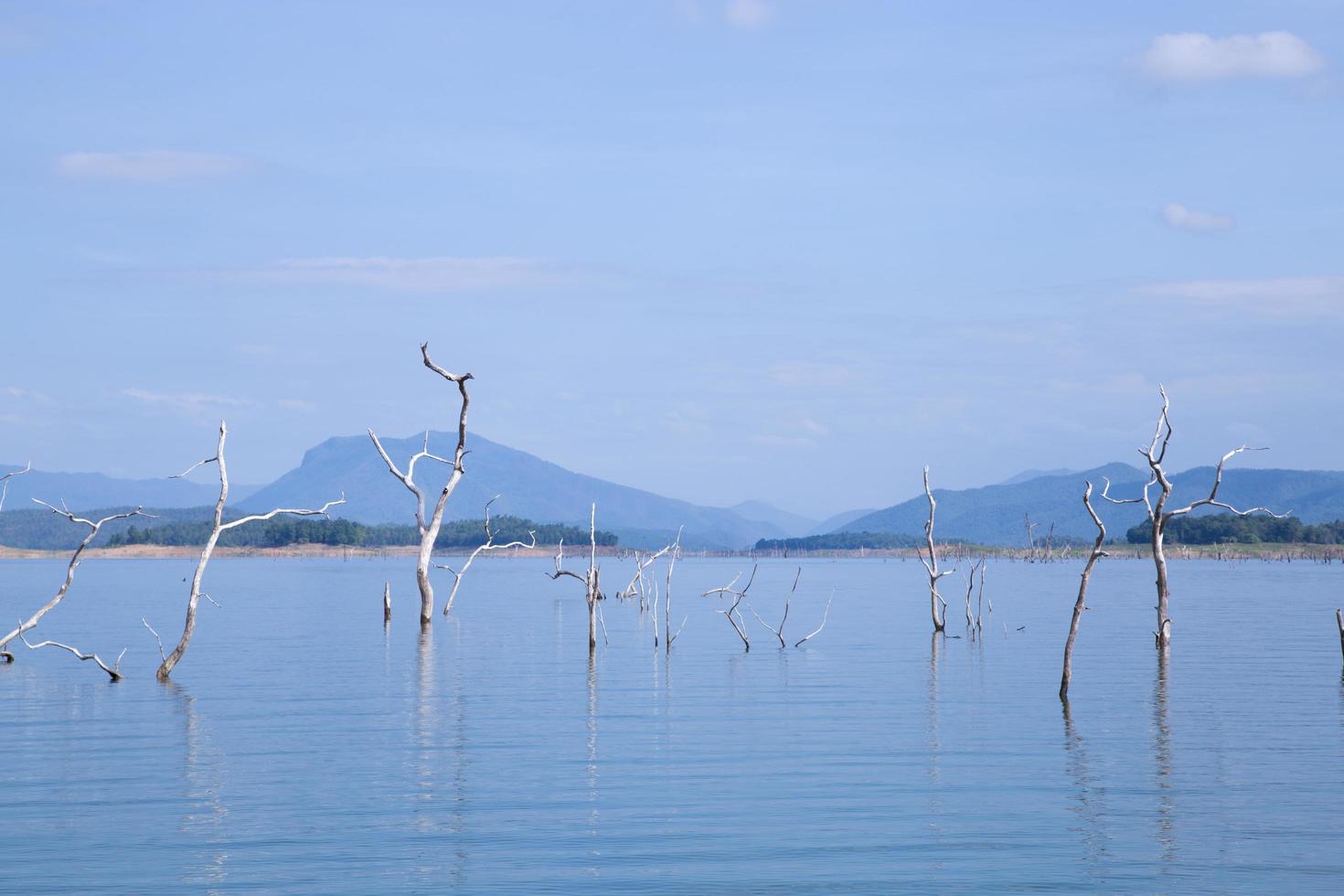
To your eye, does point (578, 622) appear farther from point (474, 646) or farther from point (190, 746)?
point (190, 746)

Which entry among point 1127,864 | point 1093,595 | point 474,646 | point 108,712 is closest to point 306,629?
point 474,646

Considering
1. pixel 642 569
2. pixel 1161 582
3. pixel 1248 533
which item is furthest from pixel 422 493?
pixel 1248 533

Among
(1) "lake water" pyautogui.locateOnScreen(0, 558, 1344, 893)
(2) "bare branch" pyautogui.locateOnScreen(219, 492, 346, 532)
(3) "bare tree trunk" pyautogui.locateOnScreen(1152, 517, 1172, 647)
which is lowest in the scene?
(1) "lake water" pyautogui.locateOnScreen(0, 558, 1344, 893)

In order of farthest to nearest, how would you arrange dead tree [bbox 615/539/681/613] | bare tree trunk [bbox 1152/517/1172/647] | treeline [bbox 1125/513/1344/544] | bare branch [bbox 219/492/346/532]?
treeline [bbox 1125/513/1344/544] < dead tree [bbox 615/539/681/613] < bare tree trunk [bbox 1152/517/1172/647] < bare branch [bbox 219/492/346/532]

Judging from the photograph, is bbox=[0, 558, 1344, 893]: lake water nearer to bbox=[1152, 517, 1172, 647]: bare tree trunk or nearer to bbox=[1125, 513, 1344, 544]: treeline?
bbox=[1152, 517, 1172, 647]: bare tree trunk

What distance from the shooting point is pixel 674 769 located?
76.7 ft

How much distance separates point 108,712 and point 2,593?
63.8m

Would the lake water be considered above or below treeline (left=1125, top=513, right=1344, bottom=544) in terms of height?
below

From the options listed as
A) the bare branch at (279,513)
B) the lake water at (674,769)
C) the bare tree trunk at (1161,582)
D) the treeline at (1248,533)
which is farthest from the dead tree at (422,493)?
the treeline at (1248,533)

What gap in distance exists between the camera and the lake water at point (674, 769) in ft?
55.8

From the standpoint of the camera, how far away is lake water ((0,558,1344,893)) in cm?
1702

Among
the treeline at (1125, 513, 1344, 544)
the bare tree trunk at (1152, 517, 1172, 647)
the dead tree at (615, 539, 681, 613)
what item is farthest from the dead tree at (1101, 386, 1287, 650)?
the treeline at (1125, 513, 1344, 544)

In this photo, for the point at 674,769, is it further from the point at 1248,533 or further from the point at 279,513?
the point at 1248,533

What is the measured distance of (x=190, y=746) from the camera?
2533cm
